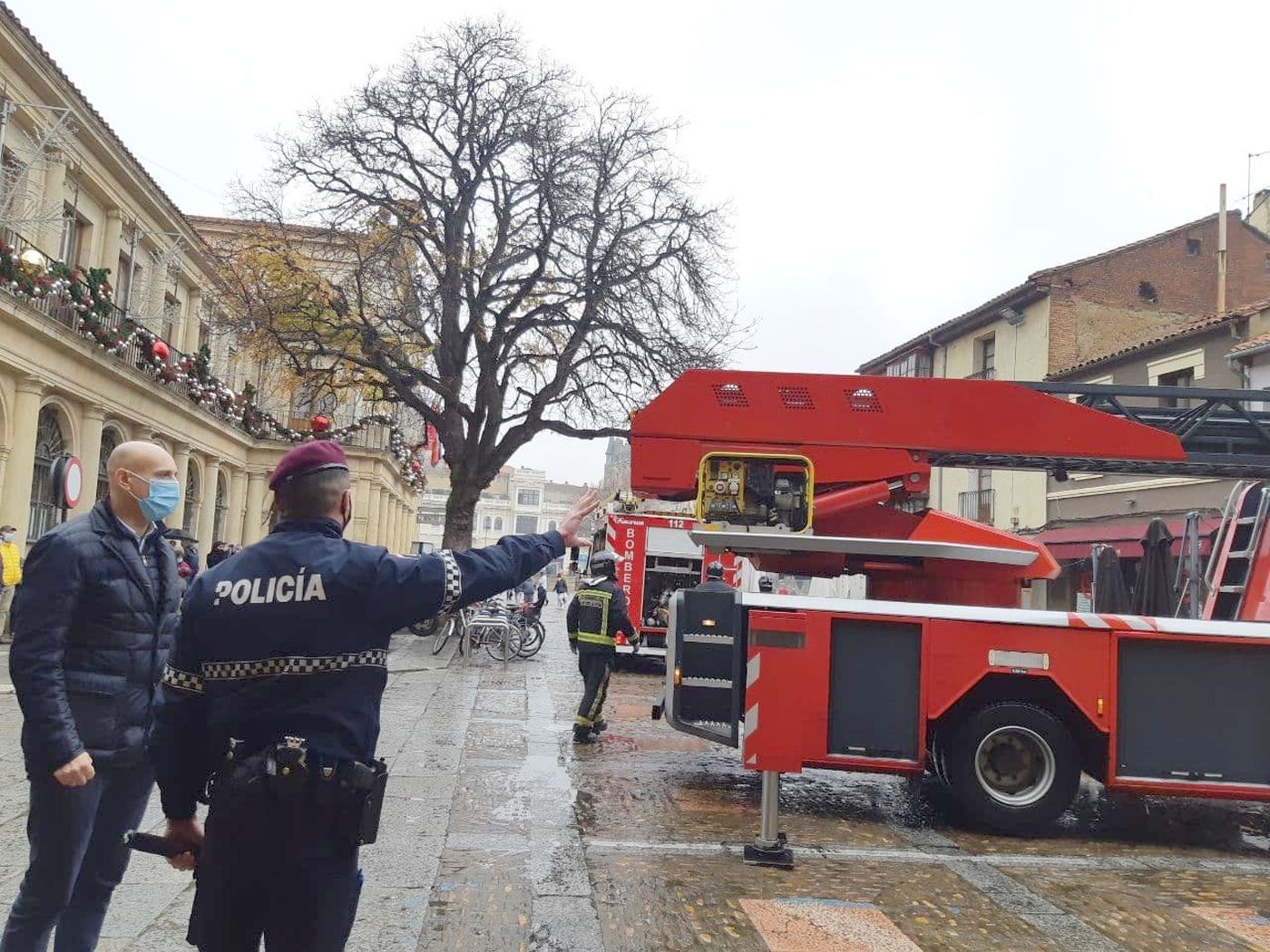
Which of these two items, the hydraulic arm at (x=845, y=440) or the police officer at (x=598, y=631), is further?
the police officer at (x=598, y=631)

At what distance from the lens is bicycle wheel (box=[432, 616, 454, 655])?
62.6 ft

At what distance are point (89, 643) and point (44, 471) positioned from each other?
1906 cm

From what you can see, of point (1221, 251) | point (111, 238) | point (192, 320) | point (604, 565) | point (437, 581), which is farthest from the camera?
point (192, 320)

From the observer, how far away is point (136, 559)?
3.47 metres

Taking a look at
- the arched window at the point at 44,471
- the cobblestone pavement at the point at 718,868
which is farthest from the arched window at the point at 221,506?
the cobblestone pavement at the point at 718,868

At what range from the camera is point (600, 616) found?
10336 mm

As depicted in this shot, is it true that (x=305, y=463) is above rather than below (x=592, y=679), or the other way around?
above

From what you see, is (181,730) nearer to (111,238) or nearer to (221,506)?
(111,238)

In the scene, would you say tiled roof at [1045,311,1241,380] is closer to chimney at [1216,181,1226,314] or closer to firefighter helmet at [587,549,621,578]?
chimney at [1216,181,1226,314]

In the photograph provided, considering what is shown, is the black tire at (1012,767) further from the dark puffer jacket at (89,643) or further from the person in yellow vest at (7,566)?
the person in yellow vest at (7,566)

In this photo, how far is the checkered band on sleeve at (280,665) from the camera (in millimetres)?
2590

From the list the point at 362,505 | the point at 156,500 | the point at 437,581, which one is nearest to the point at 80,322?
the point at 156,500

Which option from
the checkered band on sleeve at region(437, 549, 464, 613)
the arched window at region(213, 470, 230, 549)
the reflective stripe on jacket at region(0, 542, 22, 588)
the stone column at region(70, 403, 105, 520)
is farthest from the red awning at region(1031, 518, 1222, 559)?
the arched window at region(213, 470, 230, 549)

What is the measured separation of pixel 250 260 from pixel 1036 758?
2054 centimetres
